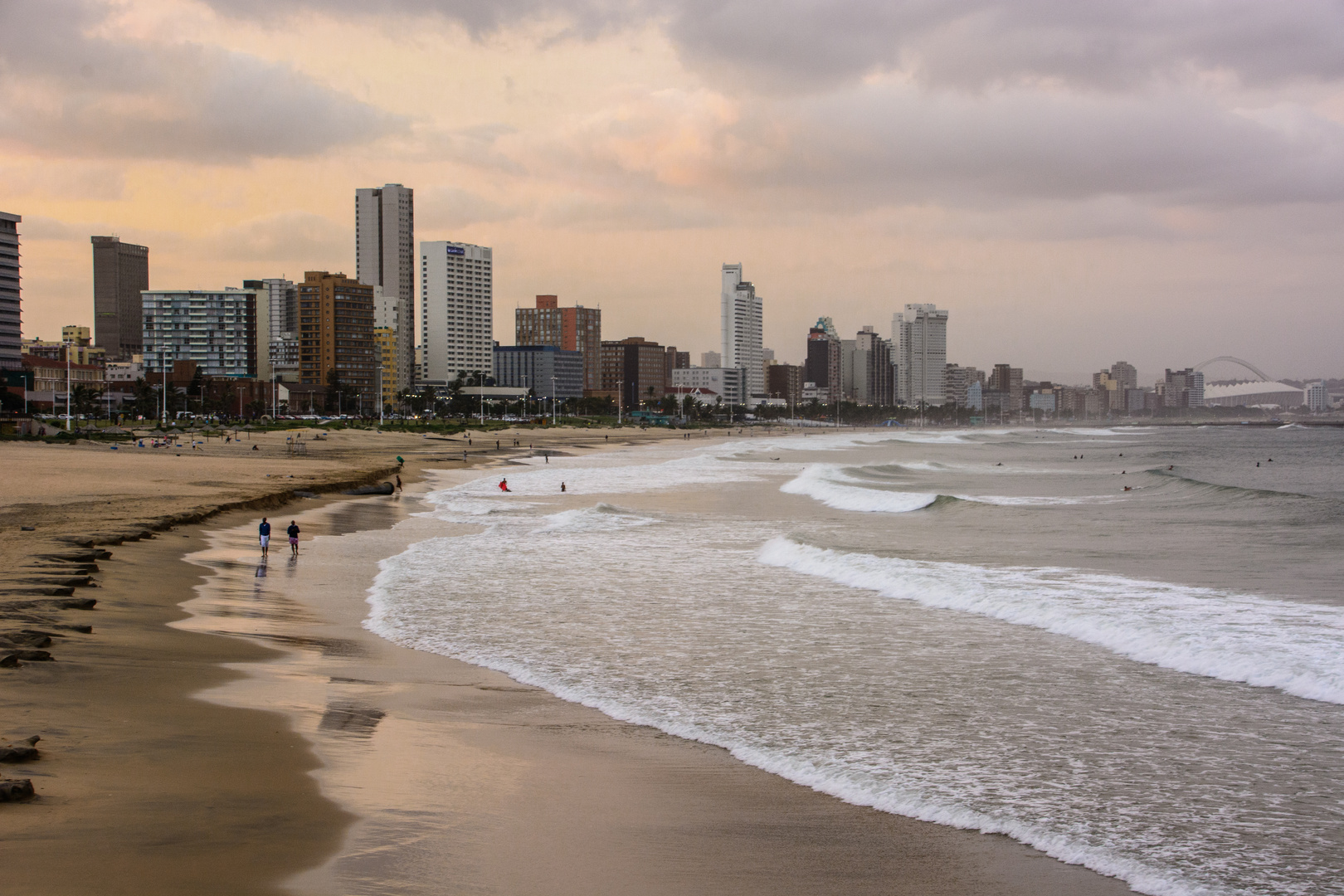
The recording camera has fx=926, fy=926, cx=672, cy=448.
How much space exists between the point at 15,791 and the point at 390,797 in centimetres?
250

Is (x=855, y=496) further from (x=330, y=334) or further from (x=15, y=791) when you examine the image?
(x=330, y=334)

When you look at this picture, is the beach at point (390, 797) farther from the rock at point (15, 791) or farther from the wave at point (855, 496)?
the wave at point (855, 496)

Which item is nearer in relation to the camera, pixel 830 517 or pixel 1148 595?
pixel 1148 595

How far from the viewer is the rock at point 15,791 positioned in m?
6.22

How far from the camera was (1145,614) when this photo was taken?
50.3 feet

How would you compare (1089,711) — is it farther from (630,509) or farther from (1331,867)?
(630,509)

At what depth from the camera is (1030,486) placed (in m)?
49.3

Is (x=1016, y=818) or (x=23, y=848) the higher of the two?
(x=23, y=848)

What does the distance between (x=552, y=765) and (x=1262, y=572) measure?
1820cm

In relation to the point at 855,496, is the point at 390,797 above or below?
above

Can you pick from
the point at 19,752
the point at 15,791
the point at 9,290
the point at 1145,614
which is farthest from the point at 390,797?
the point at 9,290

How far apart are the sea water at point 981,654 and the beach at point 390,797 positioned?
688 millimetres

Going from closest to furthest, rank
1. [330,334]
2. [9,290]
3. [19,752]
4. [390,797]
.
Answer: [19,752]
[390,797]
[9,290]
[330,334]

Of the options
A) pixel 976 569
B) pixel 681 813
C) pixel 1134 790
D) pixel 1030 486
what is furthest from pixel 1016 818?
pixel 1030 486
